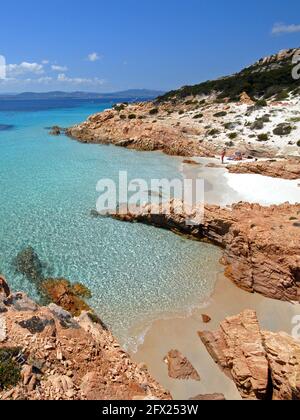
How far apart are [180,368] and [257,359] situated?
238 centimetres

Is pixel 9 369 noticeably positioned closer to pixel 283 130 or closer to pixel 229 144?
pixel 229 144

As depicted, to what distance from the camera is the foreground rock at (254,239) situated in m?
14.0

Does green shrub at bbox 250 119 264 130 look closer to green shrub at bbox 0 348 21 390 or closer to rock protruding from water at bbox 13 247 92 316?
rock protruding from water at bbox 13 247 92 316

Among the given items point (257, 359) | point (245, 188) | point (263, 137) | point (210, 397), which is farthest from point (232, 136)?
point (210, 397)

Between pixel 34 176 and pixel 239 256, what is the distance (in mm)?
21904

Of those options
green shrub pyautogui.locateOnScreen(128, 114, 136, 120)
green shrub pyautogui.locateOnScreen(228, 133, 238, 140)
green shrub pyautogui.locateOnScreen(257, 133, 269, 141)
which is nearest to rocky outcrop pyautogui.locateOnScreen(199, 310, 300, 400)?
green shrub pyautogui.locateOnScreen(257, 133, 269, 141)

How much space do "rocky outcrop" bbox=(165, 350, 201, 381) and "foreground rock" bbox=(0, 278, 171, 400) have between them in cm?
175

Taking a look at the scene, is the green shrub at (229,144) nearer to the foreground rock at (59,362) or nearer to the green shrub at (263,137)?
the green shrub at (263,137)

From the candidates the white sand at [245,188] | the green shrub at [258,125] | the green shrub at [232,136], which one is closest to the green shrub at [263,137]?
A: the green shrub at [232,136]

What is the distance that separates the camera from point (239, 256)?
1552 cm

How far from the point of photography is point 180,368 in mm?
10414

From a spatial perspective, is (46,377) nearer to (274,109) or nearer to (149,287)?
(149,287)
